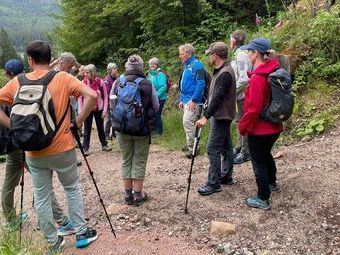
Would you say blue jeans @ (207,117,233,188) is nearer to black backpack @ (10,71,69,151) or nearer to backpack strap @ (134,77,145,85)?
backpack strap @ (134,77,145,85)

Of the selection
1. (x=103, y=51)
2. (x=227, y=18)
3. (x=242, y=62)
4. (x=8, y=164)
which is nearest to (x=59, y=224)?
(x=8, y=164)

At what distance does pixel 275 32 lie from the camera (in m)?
10.4

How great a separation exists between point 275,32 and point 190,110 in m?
3.98

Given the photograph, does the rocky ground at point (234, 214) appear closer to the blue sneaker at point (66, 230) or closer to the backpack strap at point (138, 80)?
the blue sneaker at point (66, 230)

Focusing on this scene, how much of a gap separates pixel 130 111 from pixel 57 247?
1854 millimetres

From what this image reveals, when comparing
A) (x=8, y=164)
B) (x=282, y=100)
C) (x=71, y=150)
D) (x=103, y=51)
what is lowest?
(x=103, y=51)

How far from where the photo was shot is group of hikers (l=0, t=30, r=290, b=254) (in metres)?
4.34

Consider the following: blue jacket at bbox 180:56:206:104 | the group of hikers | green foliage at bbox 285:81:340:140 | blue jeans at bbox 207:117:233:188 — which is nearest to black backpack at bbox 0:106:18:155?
the group of hikers

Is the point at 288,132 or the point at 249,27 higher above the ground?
the point at 249,27

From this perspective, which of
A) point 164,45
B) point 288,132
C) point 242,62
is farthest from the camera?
point 164,45

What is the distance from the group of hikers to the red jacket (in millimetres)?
11

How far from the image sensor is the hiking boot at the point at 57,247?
4.33 meters

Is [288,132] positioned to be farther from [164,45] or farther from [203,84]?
[164,45]

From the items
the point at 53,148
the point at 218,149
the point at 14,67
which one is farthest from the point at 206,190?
the point at 14,67
